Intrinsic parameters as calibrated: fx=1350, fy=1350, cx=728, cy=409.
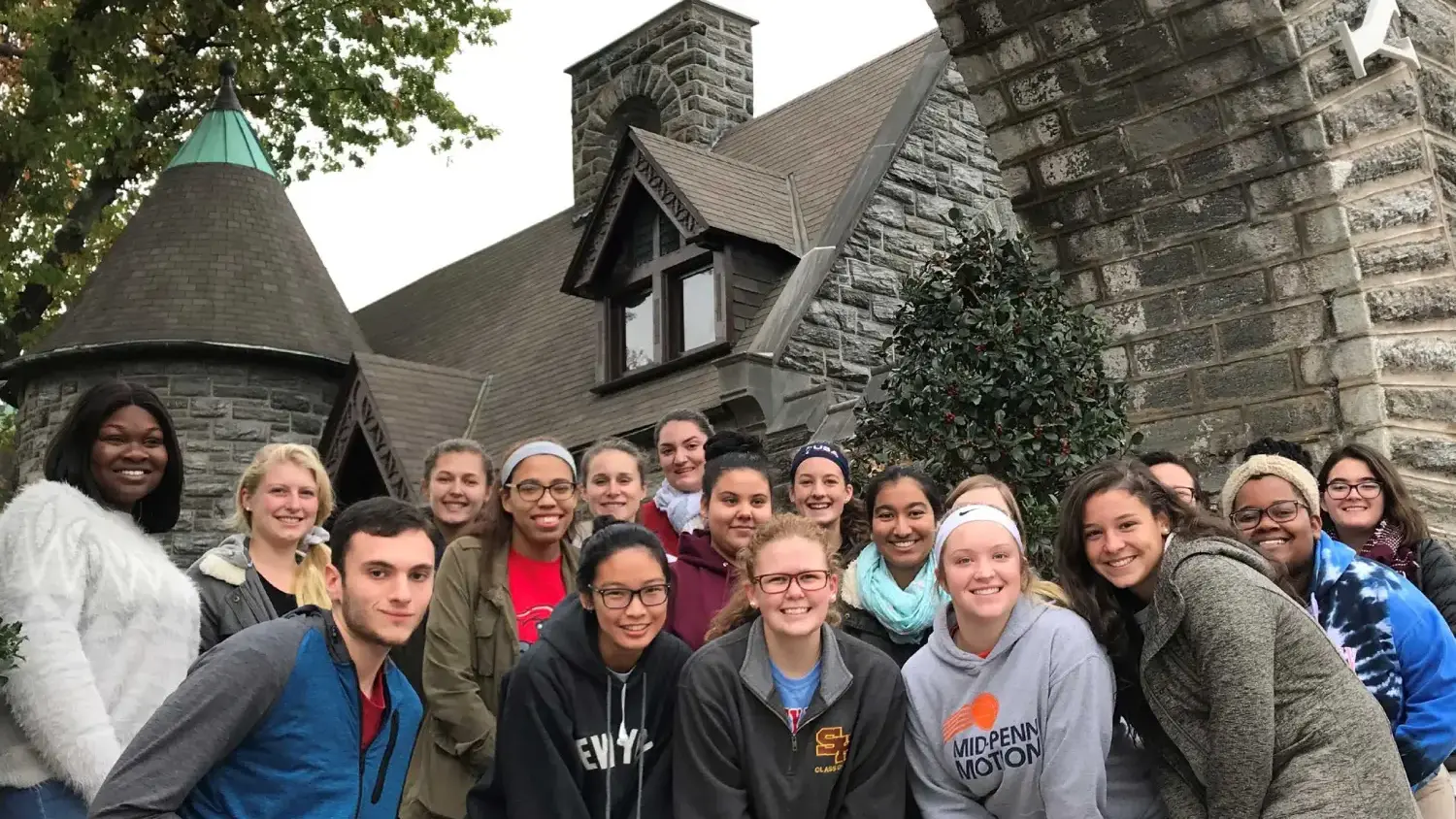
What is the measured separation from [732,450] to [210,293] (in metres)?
11.6

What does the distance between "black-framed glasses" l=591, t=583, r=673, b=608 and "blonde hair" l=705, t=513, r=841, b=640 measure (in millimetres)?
242

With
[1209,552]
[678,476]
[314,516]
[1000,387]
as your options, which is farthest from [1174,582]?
[1000,387]

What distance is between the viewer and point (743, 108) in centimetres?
1638

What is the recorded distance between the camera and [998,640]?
3.47 meters

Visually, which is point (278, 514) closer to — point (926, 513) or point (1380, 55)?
point (926, 513)

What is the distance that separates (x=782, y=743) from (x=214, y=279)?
1315cm

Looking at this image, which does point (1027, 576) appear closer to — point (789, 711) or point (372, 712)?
point (789, 711)

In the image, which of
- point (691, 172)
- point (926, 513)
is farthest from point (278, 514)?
point (691, 172)

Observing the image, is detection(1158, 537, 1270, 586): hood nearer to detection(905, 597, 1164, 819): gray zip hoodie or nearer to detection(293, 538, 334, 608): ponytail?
detection(905, 597, 1164, 819): gray zip hoodie

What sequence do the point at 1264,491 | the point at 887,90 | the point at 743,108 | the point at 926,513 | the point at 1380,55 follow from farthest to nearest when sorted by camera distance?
the point at 743,108 < the point at 887,90 < the point at 1380,55 < the point at 926,513 < the point at 1264,491

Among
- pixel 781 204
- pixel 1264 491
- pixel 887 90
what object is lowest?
pixel 1264 491

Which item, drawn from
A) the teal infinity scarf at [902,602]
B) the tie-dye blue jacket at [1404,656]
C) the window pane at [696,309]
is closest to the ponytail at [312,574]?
the teal infinity scarf at [902,602]

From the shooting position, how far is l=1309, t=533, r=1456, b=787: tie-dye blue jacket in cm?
346

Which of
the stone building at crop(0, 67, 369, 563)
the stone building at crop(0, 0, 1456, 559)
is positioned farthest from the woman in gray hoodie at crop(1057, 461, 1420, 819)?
the stone building at crop(0, 67, 369, 563)
